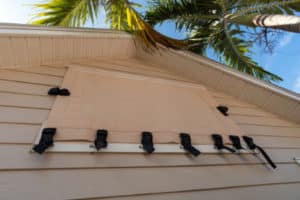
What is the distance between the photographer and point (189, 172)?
134cm

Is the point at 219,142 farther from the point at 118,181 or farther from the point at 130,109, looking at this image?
the point at 118,181

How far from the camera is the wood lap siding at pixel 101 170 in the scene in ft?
3.34

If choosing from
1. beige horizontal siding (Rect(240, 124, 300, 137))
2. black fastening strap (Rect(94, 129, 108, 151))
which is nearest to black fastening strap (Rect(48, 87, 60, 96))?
black fastening strap (Rect(94, 129, 108, 151))

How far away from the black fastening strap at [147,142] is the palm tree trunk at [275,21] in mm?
2105

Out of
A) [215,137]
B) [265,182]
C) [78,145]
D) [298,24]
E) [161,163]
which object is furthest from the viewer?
[298,24]

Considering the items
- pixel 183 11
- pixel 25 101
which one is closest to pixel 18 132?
pixel 25 101

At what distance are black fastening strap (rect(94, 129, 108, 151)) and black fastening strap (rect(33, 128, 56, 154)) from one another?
0.83 feet

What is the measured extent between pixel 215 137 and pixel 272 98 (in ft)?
4.05

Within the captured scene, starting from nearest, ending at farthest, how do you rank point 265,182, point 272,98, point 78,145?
point 78,145, point 265,182, point 272,98

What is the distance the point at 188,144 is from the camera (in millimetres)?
1477

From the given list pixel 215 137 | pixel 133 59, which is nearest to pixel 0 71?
pixel 133 59

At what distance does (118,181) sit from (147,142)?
1.11 ft

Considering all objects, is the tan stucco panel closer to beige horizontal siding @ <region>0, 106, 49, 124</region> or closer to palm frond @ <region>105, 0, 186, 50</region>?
beige horizontal siding @ <region>0, 106, 49, 124</region>

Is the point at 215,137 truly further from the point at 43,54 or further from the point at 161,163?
the point at 43,54
